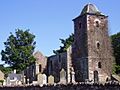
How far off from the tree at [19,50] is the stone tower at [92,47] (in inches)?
695

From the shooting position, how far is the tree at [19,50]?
70625mm

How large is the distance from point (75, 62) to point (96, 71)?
4.83 meters

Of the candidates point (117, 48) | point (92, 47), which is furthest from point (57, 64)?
point (117, 48)

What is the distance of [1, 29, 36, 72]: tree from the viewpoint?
2781 inches

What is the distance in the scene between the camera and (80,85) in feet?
55.8

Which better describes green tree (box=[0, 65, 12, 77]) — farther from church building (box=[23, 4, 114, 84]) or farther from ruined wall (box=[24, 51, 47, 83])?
church building (box=[23, 4, 114, 84])

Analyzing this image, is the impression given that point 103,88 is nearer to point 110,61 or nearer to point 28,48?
point 110,61

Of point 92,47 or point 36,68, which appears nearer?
point 92,47

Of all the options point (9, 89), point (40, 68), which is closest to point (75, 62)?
point (40, 68)

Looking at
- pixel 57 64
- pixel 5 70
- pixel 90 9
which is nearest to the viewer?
pixel 90 9

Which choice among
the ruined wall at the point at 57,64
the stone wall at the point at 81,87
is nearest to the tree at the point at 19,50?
the ruined wall at the point at 57,64

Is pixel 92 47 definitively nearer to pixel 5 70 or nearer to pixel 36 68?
pixel 36 68

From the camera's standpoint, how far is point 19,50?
→ 2822 inches

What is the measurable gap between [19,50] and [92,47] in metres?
23.8
